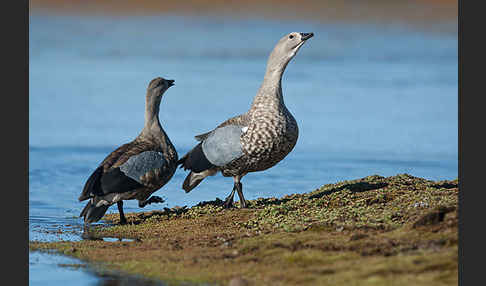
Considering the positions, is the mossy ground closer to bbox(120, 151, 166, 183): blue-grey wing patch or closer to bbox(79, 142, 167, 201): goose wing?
bbox(79, 142, 167, 201): goose wing

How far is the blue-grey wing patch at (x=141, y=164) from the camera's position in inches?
452

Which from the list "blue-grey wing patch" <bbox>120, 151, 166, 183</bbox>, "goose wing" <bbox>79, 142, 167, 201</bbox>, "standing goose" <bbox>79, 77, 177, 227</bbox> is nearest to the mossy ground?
"standing goose" <bbox>79, 77, 177, 227</bbox>

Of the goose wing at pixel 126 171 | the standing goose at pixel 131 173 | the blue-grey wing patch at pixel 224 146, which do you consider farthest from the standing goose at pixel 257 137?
the goose wing at pixel 126 171

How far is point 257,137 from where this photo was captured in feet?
36.7

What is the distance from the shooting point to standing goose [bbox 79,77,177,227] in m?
11.3

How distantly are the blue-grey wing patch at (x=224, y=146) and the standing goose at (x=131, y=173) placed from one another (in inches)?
30.3

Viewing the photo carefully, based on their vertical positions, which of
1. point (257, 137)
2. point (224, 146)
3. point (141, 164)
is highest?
point (257, 137)

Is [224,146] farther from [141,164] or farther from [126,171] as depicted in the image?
[126,171]

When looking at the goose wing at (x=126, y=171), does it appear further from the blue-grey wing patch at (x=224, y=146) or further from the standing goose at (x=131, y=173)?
the blue-grey wing patch at (x=224, y=146)

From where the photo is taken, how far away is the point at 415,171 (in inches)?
683

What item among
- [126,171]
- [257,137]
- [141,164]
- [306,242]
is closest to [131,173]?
[126,171]

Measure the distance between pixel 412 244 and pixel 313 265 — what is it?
110cm

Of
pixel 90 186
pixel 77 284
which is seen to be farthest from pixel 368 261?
pixel 90 186

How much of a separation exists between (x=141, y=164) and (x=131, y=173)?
9.1 inches
